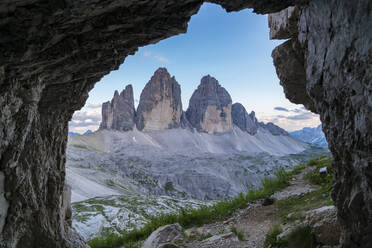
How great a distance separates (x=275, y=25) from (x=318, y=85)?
4.38m

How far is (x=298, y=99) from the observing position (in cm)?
1089

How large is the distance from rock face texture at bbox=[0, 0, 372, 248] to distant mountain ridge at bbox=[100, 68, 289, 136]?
149390mm

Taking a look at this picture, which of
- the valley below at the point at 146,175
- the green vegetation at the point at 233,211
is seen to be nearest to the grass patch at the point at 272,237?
the green vegetation at the point at 233,211

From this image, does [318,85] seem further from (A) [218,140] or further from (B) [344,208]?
(A) [218,140]

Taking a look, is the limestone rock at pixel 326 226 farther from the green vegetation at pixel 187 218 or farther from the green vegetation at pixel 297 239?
the green vegetation at pixel 187 218

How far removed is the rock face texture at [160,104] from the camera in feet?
503

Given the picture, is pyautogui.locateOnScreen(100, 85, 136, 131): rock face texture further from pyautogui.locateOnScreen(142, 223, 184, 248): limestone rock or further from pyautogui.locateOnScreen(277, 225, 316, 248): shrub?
pyautogui.locateOnScreen(277, 225, 316, 248): shrub

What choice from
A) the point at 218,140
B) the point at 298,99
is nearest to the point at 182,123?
the point at 218,140

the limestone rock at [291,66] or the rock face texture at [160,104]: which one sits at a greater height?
the rock face texture at [160,104]

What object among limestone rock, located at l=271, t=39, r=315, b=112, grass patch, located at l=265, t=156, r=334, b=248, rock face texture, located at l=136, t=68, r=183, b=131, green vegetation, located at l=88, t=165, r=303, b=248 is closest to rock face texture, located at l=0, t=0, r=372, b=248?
grass patch, located at l=265, t=156, r=334, b=248

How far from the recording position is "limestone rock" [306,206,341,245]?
5086mm

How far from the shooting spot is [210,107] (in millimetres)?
171750

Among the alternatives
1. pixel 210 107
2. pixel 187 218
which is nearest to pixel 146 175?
pixel 187 218

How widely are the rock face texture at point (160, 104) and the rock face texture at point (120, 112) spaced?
8.02m
